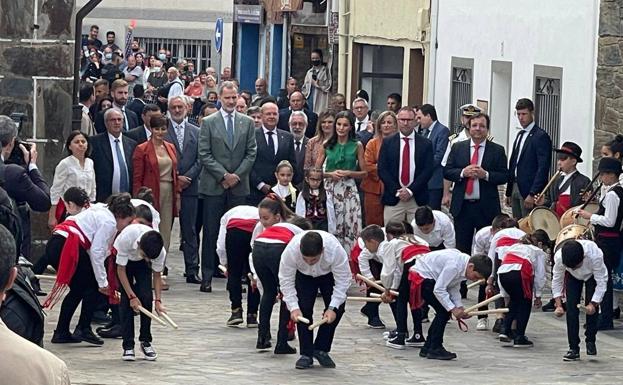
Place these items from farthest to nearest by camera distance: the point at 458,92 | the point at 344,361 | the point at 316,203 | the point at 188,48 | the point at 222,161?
the point at 188,48 → the point at 458,92 → the point at 222,161 → the point at 316,203 → the point at 344,361

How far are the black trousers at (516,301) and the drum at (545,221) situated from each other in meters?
1.84

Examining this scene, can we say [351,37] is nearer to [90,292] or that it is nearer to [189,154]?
[189,154]

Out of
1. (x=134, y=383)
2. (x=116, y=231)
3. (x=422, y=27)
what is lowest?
(x=134, y=383)

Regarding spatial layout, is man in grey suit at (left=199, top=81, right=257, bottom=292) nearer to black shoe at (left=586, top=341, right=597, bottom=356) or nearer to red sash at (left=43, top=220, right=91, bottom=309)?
red sash at (left=43, top=220, right=91, bottom=309)

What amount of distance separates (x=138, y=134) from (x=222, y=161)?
900mm

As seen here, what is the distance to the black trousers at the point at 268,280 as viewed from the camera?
12.9m

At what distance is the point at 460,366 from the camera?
12.8 m

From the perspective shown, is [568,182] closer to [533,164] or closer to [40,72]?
[533,164]

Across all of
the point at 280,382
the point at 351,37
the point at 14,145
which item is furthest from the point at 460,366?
the point at 351,37

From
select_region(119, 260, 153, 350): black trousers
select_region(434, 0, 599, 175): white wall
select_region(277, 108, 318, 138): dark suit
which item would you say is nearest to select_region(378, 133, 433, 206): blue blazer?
select_region(434, 0, 599, 175): white wall

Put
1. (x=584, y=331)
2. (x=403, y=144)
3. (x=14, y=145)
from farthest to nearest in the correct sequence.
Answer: (x=403, y=144) → (x=584, y=331) → (x=14, y=145)

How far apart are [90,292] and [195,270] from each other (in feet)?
13.3

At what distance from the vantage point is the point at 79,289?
13.1 meters

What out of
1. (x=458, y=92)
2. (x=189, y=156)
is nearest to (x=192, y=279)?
(x=189, y=156)
